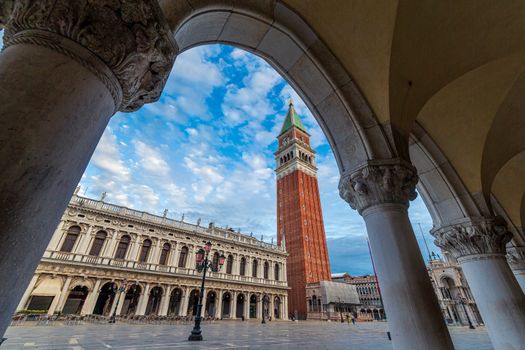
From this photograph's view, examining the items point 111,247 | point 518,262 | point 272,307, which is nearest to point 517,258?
point 518,262

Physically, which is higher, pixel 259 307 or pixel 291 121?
pixel 291 121

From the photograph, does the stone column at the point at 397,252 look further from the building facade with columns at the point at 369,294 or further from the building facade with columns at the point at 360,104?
the building facade with columns at the point at 369,294

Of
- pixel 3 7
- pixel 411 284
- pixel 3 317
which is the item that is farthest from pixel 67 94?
pixel 411 284

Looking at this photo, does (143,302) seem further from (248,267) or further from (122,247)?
(248,267)

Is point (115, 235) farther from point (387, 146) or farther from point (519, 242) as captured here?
point (519, 242)

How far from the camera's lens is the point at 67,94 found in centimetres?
123

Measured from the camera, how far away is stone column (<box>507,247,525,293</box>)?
614cm

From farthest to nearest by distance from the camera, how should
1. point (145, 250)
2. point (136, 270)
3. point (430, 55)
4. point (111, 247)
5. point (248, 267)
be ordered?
point (248, 267)
point (145, 250)
point (136, 270)
point (111, 247)
point (430, 55)

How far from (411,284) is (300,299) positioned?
113 ft

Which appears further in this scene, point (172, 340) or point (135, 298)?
point (135, 298)

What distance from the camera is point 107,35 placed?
4.61 ft

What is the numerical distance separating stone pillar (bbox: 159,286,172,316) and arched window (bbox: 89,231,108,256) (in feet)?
20.9

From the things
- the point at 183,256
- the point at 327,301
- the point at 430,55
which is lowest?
the point at 327,301

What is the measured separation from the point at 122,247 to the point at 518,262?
23.5 m
